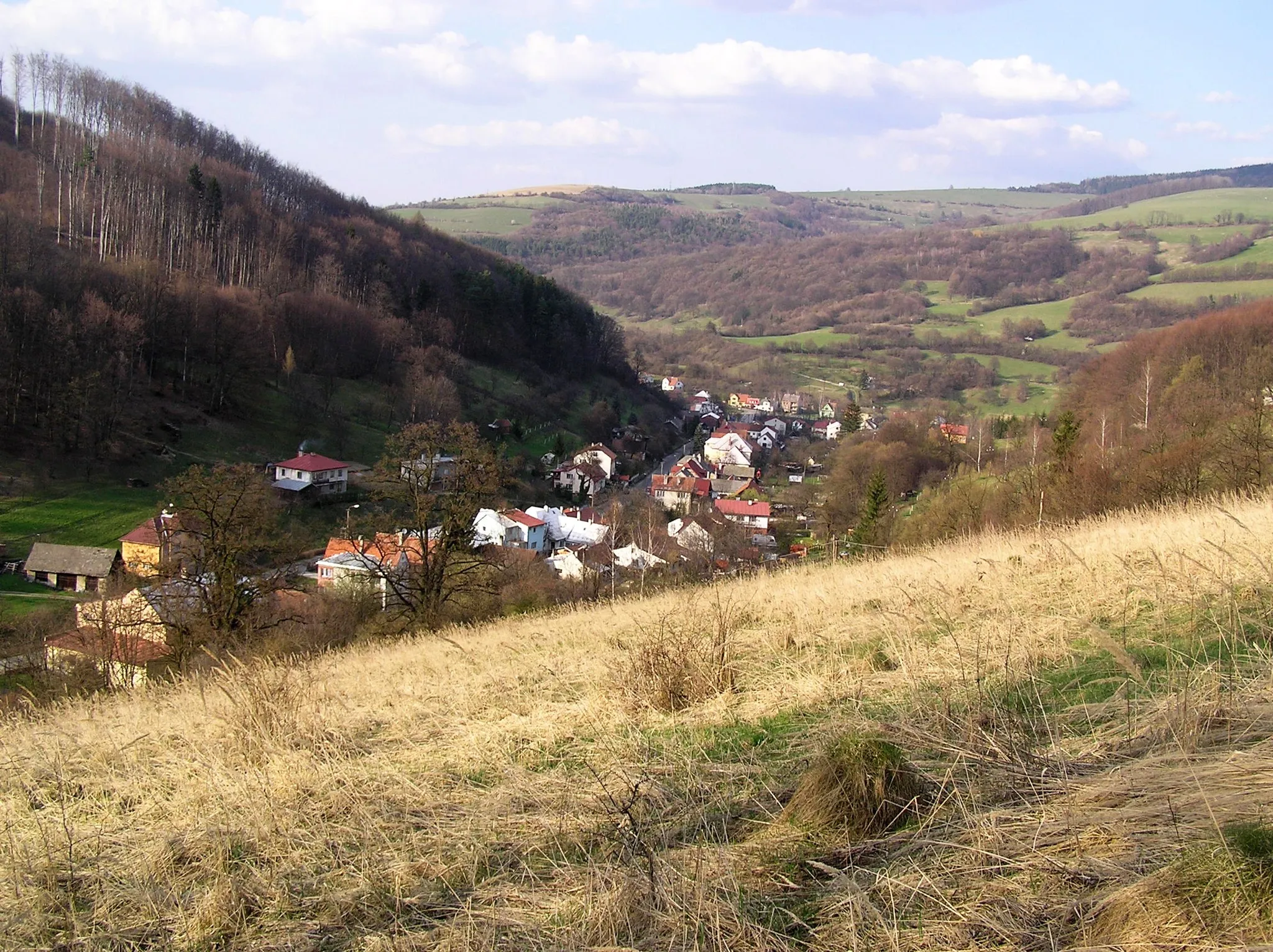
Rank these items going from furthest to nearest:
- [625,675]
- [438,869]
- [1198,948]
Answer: [625,675]
[438,869]
[1198,948]

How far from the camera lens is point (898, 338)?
4734 inches

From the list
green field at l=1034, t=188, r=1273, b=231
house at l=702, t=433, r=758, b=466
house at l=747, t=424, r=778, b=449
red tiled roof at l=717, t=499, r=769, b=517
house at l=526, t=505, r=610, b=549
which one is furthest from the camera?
green field at l=1034, t=188, r=1273, b=231

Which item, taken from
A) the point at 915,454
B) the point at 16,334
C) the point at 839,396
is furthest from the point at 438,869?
the point at 839,396

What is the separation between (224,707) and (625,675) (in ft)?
8.15

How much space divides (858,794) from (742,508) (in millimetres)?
45443

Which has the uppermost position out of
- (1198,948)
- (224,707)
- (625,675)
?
(1198,948)

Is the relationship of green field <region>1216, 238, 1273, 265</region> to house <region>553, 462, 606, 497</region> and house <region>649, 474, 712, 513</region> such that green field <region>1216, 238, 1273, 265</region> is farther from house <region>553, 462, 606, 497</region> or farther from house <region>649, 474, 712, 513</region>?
house <region>553, 462, 606, 497</region>

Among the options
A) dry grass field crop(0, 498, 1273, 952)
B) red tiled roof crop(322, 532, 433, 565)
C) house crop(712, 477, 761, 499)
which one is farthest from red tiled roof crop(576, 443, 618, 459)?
dry grass field crop(0, 498, 1273, 952)

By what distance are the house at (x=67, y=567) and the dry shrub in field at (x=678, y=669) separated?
101 feet

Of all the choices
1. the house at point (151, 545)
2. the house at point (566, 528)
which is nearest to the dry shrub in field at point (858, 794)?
the house at point (151, 545)

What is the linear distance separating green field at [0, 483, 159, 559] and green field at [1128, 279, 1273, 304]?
110 metres

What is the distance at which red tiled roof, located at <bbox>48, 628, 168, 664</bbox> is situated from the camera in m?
16.6

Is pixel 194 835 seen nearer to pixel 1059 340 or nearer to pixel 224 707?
pixel 224 707

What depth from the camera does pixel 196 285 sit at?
5559cm
